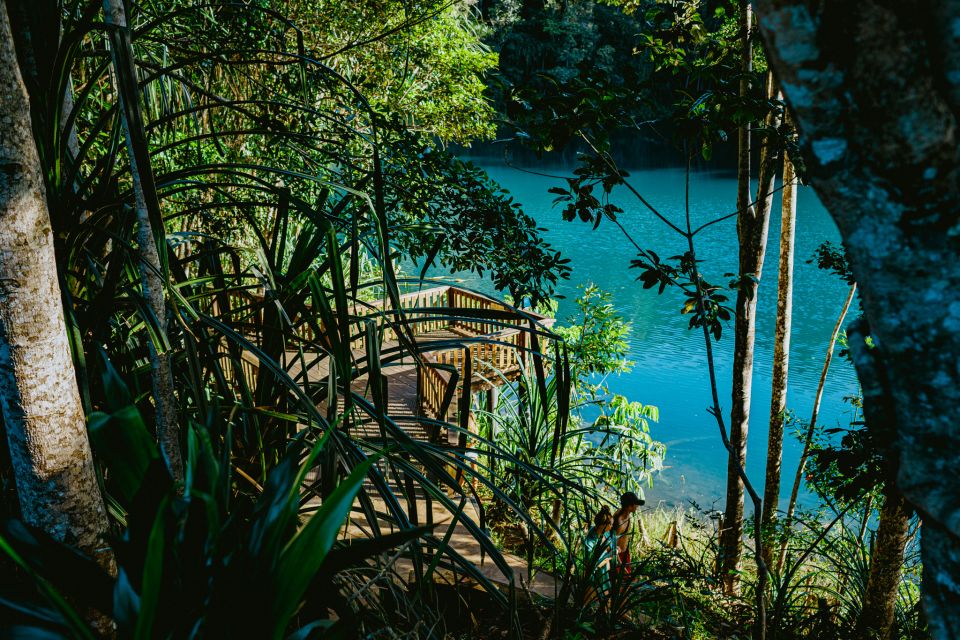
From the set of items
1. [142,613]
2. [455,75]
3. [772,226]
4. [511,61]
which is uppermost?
[511,61]

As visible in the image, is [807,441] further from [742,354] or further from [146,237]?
[146,237]

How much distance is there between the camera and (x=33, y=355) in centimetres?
84

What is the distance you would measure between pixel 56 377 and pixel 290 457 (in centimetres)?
35

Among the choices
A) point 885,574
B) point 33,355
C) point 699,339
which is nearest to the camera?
point 33,355

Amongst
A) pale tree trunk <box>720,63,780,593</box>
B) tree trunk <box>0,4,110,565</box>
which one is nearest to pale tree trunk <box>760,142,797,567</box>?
pale tree trunk <box>720,63,780,593</box>

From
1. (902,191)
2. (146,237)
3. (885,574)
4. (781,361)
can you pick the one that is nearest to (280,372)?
(146,237)

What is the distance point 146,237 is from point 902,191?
924mm

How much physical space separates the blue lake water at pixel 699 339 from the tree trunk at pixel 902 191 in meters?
5.21

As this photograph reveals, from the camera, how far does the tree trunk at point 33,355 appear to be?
32.1 inches

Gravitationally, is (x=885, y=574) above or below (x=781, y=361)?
below

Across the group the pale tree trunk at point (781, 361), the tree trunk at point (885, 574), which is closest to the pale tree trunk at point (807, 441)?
the pale tree trunk at point (781, 361)

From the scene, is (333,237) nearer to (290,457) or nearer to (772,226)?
(290,457)

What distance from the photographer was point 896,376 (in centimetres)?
66

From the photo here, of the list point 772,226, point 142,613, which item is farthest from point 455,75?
point 772,226
